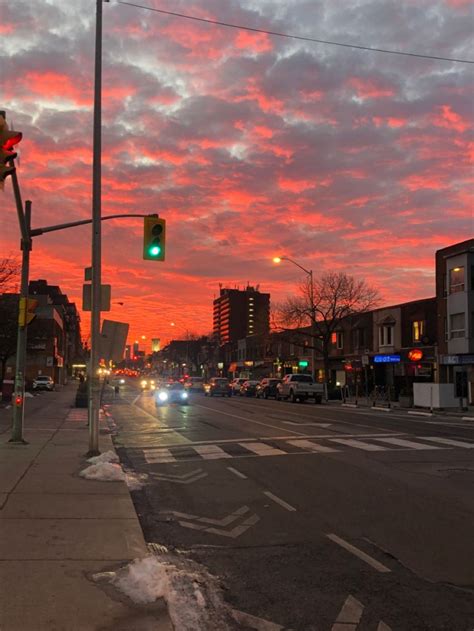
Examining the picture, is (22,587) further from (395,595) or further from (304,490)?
(304,490)

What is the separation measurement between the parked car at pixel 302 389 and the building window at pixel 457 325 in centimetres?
1007

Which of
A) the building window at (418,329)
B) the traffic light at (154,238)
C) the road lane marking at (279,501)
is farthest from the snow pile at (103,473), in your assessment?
the building window at (418,329)

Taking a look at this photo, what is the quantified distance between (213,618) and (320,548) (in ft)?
7.30

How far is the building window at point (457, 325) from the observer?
131 feet

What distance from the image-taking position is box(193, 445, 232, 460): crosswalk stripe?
13.9 m

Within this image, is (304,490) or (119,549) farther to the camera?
(304,490)

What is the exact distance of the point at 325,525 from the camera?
7.73 meters

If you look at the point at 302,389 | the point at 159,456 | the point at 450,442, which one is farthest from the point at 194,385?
the point at 159,456

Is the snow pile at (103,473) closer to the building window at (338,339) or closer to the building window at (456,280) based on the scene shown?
the building window at (456,280)

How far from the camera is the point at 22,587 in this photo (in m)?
5.16

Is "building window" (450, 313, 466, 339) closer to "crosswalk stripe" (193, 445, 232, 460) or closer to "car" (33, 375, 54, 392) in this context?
"crosswalk stripe" (193, 445, 232, 460)

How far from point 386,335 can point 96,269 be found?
1676 inches

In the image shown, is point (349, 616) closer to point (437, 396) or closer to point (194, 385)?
point (437, 396)

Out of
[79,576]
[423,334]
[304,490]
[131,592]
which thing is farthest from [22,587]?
[423,334]
